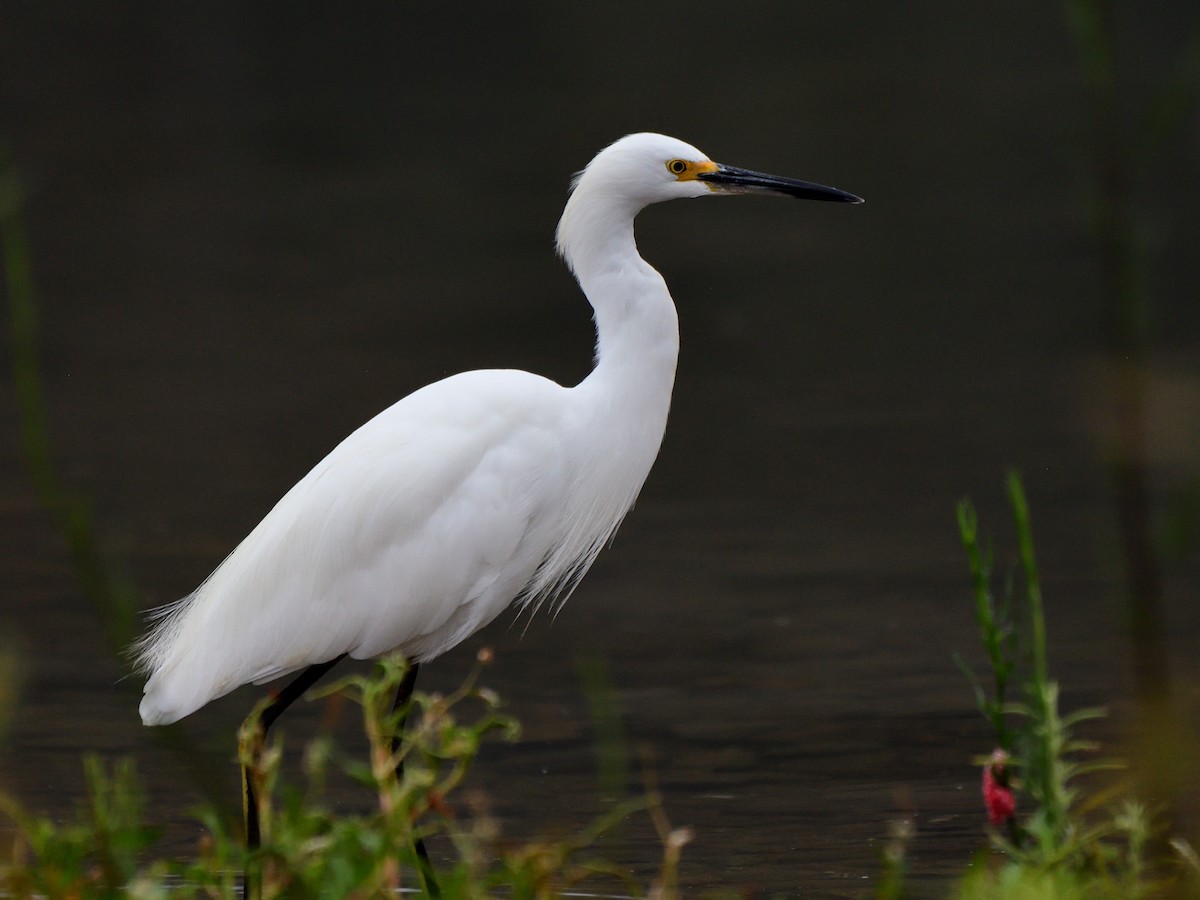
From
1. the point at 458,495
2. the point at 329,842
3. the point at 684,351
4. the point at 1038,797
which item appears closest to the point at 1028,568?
the point at 1038,797

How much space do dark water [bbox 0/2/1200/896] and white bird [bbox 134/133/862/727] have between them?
610 mm

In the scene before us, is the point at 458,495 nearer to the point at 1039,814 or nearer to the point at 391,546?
the point at 391,546

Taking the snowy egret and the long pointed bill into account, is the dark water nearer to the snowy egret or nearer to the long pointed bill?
the snowy egret

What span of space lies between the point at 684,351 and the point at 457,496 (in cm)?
511

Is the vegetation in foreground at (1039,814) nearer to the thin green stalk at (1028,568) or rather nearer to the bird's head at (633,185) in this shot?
the thin green stalk at (1028,568)

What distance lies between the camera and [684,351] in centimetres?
845

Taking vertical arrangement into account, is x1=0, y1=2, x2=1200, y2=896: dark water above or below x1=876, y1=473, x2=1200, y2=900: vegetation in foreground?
below

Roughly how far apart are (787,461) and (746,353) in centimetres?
171

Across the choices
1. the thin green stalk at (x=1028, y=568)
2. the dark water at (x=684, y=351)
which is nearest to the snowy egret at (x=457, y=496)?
the dark water at (x=684, y=351)

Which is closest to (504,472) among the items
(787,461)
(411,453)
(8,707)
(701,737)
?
(411,453)

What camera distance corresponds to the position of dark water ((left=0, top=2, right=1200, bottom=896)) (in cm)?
437

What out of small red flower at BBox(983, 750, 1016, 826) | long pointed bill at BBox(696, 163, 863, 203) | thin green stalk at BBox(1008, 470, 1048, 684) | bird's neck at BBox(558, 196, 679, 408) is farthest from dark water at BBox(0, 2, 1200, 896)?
bird's neck at BBox(558, 196, 679, 408)

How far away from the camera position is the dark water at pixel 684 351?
437cm

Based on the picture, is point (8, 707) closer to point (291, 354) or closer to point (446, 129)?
point (291, 354)
